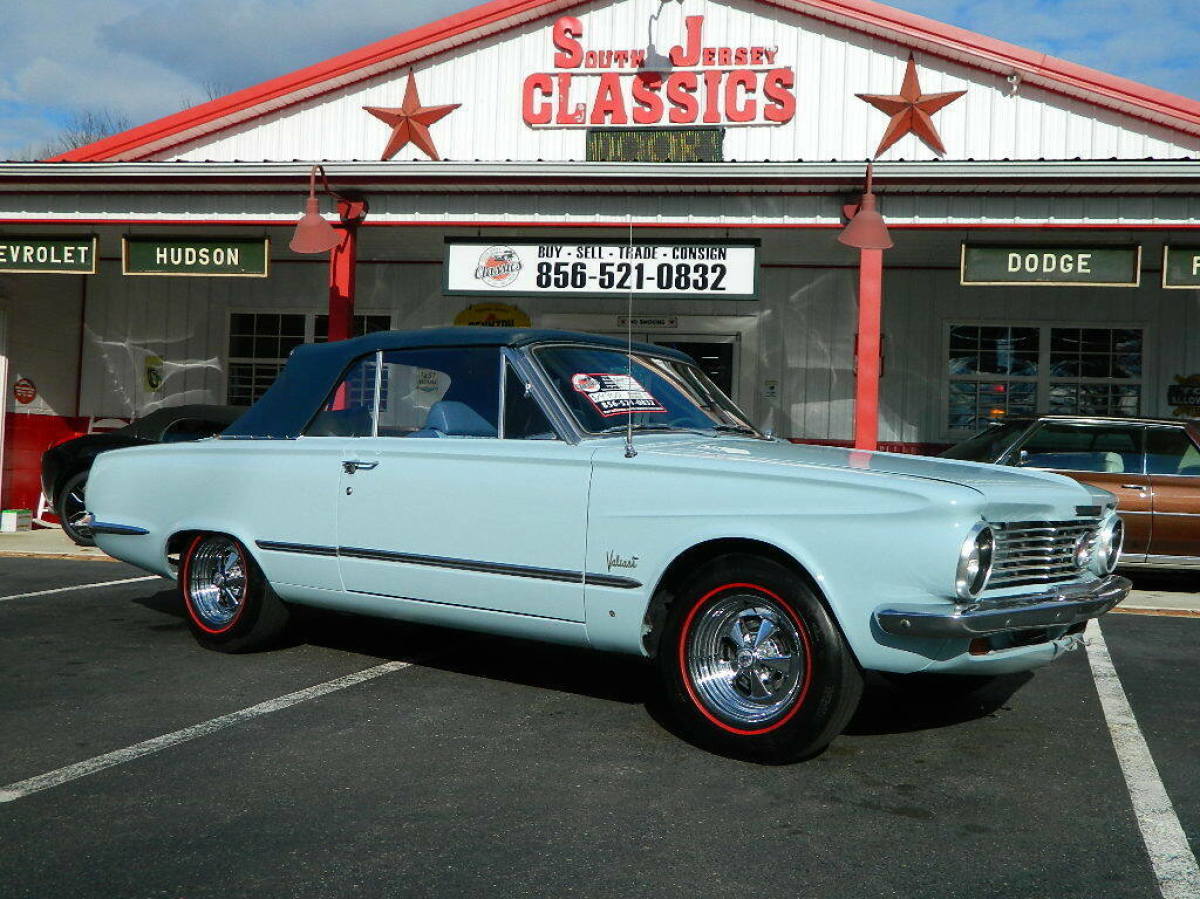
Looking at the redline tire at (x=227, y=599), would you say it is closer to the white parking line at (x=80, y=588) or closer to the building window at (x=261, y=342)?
the white parking line at (x=80, y=588)

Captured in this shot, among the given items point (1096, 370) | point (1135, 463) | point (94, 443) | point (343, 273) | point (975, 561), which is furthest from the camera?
point (1096, 370)

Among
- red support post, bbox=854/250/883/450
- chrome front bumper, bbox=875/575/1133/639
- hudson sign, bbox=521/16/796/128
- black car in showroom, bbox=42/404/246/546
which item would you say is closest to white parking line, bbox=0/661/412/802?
chrome front bumper, bbox=875/575/1133/639

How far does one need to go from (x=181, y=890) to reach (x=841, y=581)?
7.16 feet

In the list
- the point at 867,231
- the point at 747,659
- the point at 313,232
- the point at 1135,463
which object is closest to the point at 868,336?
the point at 867,231

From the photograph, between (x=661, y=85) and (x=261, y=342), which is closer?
(x=661, y=85)

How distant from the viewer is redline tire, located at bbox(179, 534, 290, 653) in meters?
5.50

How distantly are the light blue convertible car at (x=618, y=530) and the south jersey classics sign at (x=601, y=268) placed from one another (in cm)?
416

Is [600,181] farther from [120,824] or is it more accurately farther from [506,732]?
[120,824]

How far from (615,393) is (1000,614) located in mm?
1866

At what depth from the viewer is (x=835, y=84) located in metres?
12.9

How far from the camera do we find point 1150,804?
3.59 metres

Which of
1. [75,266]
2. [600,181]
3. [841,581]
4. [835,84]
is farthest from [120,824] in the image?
[835,84]

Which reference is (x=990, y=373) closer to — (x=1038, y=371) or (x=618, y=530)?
(x=1038, y=371)

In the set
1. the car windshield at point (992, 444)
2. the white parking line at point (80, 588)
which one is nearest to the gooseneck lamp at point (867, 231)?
the car windshield at point (992, 444)
